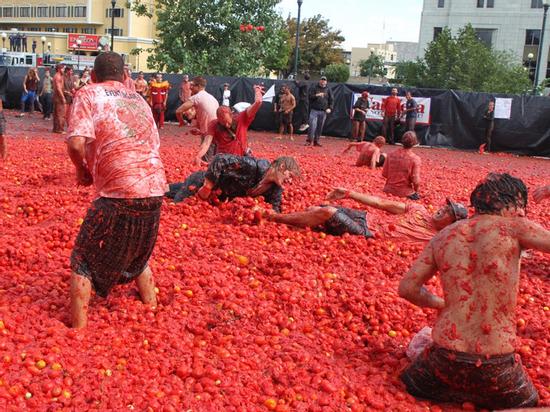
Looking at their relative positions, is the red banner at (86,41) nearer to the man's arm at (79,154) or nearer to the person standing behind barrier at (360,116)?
the person standing behind barrier at (360,116)

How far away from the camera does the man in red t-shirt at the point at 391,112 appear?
2091 centimetres

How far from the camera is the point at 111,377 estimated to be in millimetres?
3729

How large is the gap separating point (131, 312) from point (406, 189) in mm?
5637

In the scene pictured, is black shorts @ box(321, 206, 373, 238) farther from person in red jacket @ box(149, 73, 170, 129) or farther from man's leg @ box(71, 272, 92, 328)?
person in red jacket @ box(149, 73, 170, 129)

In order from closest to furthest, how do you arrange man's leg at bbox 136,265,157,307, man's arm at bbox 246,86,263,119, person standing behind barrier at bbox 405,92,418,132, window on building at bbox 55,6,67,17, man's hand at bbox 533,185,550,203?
man's leg at bbox 136,265,157,307 → man's hand at bbox 533,185,550,203 → man's arm at bbox 246,86,263,119 → person standing behind barrier at bbox 405,92,418,132 → window on building at bbox 55,6,67,17

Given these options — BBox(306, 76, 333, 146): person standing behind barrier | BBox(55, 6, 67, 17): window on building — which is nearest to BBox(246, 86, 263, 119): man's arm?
BBox(306, 76, 333, 146): person standing behind barrier

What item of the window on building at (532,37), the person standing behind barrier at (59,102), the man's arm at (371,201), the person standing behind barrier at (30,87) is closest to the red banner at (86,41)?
the window on building at (532,37)

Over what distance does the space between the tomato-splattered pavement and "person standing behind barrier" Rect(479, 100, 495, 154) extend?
14.4 metres

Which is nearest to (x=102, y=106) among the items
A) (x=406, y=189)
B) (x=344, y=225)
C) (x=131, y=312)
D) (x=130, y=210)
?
(x=130, y=210)

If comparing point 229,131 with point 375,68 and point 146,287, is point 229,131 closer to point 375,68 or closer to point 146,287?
point 146,287

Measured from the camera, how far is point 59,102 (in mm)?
17969

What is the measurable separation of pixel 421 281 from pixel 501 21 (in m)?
71.1

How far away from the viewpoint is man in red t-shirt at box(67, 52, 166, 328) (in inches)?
165

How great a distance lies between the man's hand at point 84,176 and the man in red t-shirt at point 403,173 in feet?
18.4
